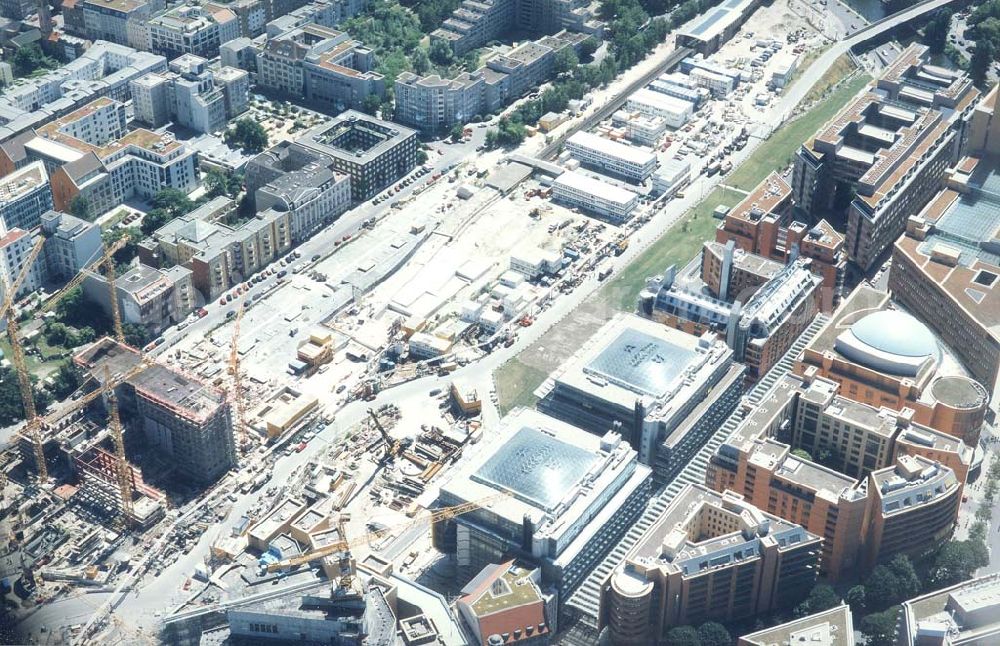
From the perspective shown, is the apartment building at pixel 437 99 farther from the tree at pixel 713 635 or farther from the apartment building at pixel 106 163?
the tree at pixel 713 635

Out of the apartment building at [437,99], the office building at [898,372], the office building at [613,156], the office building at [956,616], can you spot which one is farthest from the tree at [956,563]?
the apartment building at [437,99]

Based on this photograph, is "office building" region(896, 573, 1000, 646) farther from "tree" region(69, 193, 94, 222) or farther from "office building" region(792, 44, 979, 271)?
"tree" region(69, 193, 94, 222)

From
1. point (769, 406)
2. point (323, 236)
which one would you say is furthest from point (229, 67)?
point (769, 406)

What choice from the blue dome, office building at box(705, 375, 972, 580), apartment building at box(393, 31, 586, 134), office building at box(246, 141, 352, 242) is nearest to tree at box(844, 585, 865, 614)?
office building at box(705, 375, 972, 580)

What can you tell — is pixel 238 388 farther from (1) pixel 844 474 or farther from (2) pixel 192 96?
(2) pixel 192 96

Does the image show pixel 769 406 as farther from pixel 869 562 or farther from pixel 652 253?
pixel 652 253
